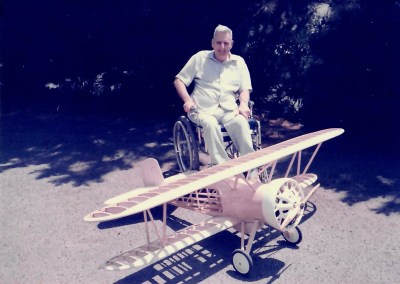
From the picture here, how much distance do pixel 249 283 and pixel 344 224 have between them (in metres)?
1.54

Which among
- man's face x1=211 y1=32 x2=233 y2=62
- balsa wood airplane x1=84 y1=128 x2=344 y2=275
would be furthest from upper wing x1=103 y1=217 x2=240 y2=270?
man's face x1=211 y1=32 x2=233 y2=62

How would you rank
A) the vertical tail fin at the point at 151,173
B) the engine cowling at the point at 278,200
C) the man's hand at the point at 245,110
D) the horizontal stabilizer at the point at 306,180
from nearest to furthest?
the engine cowling at the point at 278,200 < the vertical tail fin at the point at 151,173 < the horizontal stabilizer at the point at 306,180 < the man's hand at the point at 245,110

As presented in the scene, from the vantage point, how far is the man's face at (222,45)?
15.6ft

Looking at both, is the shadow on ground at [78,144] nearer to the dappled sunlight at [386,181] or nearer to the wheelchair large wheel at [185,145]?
the wheelchair large wheel at [185,145]

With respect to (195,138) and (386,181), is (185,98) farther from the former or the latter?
(386,181)

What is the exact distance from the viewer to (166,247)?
3.10 m

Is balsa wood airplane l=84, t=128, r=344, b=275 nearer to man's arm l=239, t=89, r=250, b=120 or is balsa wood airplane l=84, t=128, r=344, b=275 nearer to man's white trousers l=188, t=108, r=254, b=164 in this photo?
man's white trousers l=188, t=108, r=254, b=164

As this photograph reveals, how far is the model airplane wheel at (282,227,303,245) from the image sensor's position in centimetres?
375

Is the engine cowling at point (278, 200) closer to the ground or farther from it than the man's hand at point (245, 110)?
closer to the ground

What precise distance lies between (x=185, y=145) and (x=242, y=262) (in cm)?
228

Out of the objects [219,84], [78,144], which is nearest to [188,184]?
[219,84]

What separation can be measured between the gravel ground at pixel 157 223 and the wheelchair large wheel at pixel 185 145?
59cm

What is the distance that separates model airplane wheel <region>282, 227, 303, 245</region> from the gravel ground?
0.07m

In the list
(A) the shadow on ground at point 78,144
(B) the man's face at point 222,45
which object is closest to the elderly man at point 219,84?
(B) the man's face at point 222,45
